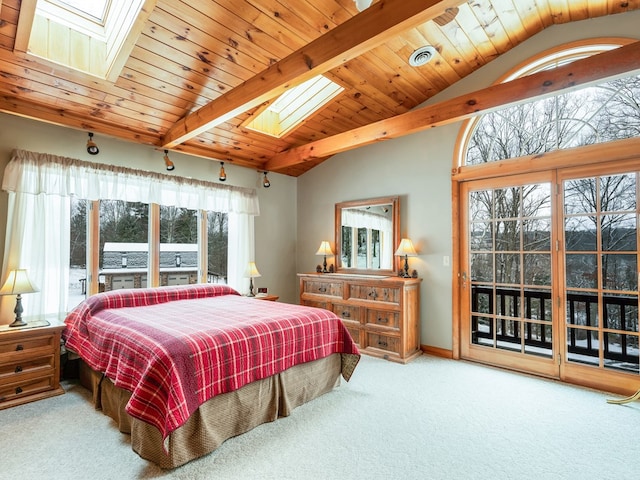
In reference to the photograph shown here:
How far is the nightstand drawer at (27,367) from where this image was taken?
2572mm

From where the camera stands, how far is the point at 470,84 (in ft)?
12.3

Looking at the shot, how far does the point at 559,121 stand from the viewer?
3.27 metres

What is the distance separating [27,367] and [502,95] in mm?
4394

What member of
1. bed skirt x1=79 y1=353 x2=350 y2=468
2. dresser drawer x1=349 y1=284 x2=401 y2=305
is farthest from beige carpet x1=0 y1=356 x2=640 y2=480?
dresser drawer x1=349 y1=284 x2=401 y2=305

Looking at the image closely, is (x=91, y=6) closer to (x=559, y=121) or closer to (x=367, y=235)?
(x=367, y=235)

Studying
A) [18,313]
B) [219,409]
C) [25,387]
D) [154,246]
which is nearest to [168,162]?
[154,246]

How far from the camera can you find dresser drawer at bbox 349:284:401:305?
12.2ft

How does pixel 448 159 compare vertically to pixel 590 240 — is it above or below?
above

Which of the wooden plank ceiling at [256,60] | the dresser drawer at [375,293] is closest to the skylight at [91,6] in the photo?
the wooden plank ceiling at [256,60]

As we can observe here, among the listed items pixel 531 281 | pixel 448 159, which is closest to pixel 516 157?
pixel 448 159

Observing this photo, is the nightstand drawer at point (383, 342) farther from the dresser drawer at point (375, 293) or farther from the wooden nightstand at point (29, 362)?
the wooden nightstand at point (29, 362)

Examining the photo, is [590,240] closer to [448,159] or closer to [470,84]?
[448,159]

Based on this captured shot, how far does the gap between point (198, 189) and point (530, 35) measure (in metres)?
3.96

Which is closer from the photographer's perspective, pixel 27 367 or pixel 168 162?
pixel 27 367
